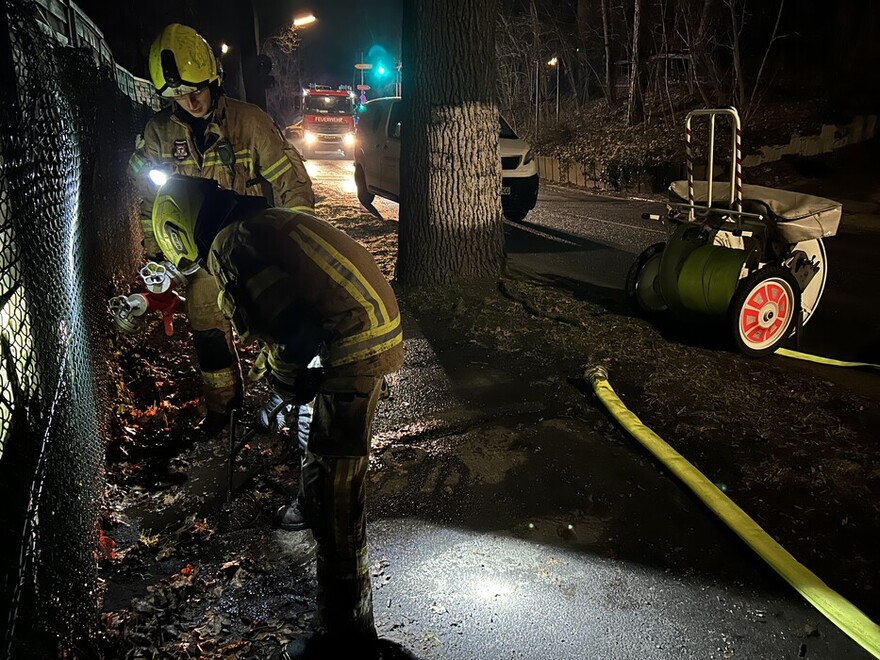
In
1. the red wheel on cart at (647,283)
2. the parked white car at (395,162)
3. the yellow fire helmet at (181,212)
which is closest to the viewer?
the yellow fire helmet at (181,212)

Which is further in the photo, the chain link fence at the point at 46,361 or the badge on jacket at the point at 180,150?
the badge on jacket at the point at 180,150

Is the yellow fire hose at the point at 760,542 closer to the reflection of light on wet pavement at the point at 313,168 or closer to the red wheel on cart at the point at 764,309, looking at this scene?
the red wheel on cart at the point at 764,309

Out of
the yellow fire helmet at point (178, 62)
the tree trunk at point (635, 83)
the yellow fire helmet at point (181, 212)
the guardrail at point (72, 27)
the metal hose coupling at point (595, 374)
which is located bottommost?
the metal hose coupling at point (595, 374)

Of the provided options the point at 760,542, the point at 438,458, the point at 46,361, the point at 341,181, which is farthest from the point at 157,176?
the point at 341,181

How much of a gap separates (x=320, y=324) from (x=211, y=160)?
2080 millimetres

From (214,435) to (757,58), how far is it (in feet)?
82.7

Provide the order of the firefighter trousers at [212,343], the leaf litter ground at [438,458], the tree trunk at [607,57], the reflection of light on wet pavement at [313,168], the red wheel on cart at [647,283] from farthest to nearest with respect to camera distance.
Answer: the tree trunk at [607,57] < the reflection of light on wet pavement at [313,168] < the red wheel on cart at [647,283] < the firefighter trousers at [212,343] < the leaf litter ground at [438,458]

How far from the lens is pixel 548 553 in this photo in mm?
2992

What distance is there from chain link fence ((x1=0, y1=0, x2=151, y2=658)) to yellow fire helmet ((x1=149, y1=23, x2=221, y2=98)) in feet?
1.93

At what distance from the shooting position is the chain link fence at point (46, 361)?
2209 mm

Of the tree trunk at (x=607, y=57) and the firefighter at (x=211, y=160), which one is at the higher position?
the tree trunk at (x=607, y=57)

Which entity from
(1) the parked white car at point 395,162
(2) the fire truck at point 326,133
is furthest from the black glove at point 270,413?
(2) the fire truck at point 326,133

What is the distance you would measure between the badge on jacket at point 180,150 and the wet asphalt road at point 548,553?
78.5 inches

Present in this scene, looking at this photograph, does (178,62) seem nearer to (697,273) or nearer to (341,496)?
(341,496)
